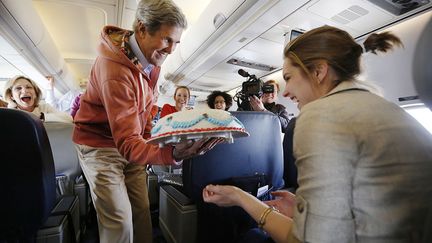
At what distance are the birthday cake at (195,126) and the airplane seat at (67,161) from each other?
1385mm

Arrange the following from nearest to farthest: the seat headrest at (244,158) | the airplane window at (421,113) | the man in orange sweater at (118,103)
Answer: the man in orange sweater at (118,103) < the seat headrest at (244,158) < the airplane window at (421,113)

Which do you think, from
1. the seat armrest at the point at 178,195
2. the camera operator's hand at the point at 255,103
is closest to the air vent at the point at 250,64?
the camera operator's hand at the point at 255,103

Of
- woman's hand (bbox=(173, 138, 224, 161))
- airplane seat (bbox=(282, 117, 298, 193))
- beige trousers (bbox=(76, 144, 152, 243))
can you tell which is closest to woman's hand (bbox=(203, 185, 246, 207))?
woman's hand (bbox=(173, 138, 224, 161))

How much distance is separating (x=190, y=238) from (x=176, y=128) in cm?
75

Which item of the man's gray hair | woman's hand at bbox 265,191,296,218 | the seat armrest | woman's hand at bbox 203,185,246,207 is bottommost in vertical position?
the seat armrest

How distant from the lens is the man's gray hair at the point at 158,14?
0.92 metres

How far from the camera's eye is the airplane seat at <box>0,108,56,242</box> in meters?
0.77

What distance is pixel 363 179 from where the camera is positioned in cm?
49

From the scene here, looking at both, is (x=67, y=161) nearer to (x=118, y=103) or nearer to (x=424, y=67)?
(x=118, y=103)

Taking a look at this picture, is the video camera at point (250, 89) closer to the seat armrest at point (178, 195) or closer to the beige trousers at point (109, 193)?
the seat armrest at point (178, 195)

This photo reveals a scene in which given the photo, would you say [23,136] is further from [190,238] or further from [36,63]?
[36,63]

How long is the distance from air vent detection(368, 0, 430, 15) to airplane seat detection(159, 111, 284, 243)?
67.2 inches

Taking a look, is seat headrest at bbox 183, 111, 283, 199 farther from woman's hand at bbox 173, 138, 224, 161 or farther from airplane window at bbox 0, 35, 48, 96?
airplane window at bbox 0, 35, 48, 96

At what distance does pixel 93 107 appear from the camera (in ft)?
3.26
